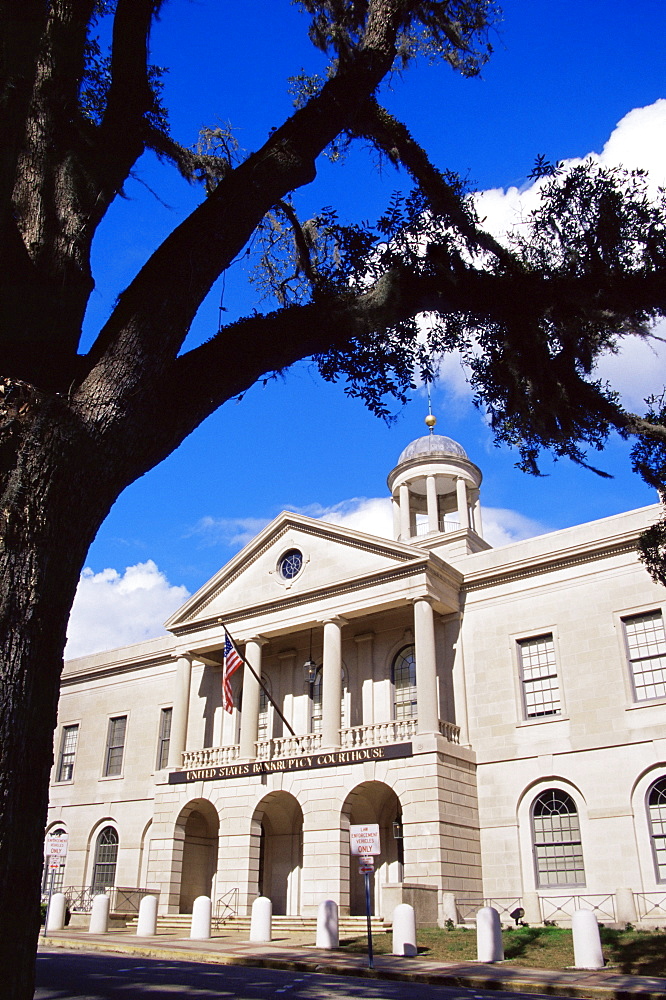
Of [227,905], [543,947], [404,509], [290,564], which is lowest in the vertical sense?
[543,947]

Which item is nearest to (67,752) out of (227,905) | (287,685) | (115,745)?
(115,745)

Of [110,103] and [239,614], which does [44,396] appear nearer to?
[110,103]

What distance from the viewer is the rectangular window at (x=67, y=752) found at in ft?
122

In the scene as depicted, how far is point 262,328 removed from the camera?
608 cm

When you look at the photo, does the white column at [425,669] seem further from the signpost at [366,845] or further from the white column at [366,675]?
the signpost at [366,845]

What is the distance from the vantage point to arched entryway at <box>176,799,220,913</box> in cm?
2873

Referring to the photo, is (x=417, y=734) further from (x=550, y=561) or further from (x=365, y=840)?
(x=365, y=840)

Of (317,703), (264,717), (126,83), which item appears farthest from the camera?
(264,717)

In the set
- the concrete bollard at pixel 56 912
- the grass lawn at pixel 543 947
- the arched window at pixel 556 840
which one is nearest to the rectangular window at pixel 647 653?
the arched window at pixel 556 840

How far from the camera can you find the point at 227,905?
84.0 feet

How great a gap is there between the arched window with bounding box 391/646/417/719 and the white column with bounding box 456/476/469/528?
6.69 meters

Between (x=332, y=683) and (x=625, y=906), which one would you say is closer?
(x=625, y=906)

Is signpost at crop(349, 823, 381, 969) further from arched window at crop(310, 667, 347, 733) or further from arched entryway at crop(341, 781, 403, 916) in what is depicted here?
arched window at crop(310, 667, 347, 733)

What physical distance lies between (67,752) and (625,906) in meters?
A: 25.2
